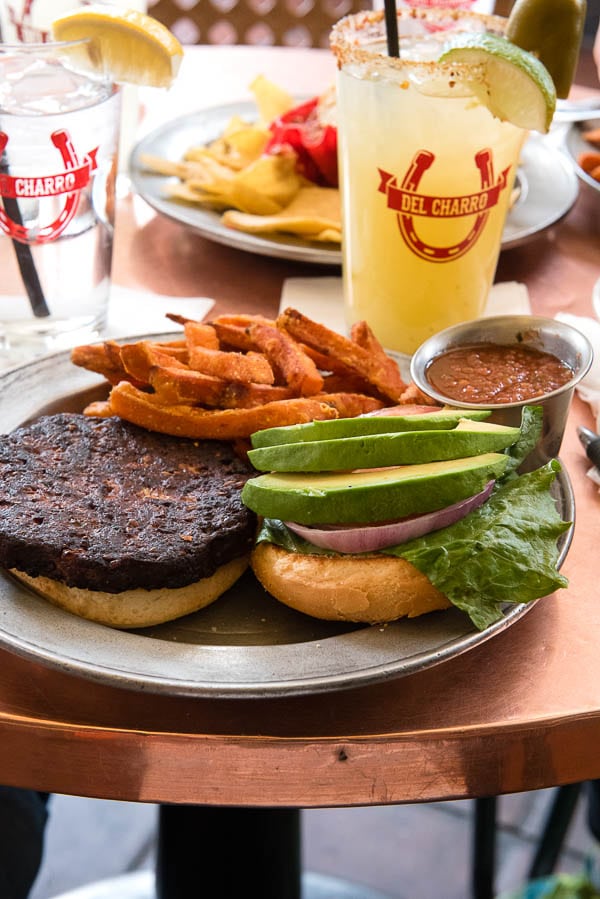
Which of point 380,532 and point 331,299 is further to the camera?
point 331,299

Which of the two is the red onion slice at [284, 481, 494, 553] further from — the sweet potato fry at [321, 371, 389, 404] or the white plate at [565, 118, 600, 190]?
the white plate at [565, 118, 600, 190]

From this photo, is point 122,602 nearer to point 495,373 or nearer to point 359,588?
point 359,588

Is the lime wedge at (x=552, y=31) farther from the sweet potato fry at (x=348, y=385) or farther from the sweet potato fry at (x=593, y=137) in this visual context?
the sweet potato fry at (x=593, y=137)

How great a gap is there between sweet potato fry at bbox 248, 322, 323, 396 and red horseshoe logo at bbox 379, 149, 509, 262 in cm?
32

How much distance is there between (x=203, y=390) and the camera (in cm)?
130

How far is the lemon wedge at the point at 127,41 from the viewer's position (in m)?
1.47

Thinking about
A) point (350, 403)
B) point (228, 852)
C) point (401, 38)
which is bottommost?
point (228, 852)

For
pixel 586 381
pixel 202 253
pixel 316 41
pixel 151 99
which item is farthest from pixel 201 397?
pixel 316 41

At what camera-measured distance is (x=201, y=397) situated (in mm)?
1308

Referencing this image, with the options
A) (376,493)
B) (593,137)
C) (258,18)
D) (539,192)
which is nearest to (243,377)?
(376,493)

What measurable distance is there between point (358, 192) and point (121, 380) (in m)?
0.50

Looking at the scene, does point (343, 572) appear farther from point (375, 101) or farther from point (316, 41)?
point (316, 41)

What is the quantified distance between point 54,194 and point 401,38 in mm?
627

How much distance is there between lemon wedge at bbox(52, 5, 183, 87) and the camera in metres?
1.47
